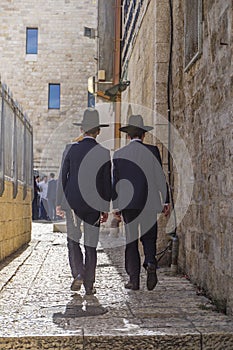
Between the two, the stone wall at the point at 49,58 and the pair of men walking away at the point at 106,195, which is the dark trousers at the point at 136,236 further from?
the stone wall at the point at 49,58

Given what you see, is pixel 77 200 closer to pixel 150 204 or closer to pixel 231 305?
pixel 150 204

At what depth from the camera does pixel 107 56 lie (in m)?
15.7

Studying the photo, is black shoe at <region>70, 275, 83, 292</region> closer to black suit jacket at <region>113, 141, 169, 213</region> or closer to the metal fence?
black suit jacket at <region>113, 141, 169, 213</region>

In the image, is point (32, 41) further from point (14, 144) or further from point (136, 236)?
point (136, 236)

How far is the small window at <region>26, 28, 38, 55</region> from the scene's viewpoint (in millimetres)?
31280

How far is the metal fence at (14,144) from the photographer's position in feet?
25.2

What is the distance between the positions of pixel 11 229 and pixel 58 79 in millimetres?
23172

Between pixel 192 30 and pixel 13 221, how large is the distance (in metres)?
4.19

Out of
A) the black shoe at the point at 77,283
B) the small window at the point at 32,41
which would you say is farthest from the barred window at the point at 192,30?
the small window at the point at 32,41

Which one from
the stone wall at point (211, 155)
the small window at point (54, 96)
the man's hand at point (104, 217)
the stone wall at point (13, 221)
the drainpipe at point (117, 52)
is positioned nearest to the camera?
the stone wall at point (211, 155)

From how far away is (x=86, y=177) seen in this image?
5715mm

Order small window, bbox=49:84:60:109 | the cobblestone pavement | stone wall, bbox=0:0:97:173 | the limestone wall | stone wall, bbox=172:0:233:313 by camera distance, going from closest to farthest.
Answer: the cobblestone pavement, stone wall, bbox=172:0:233:313, the limestone wall, stone wall, bbox=0:0:97:173, small window, bbox=49:84:60:109

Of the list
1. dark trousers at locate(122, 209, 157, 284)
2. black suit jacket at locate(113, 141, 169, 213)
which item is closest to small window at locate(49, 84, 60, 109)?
black suit jacket at locate(113, 141, 169, 213)

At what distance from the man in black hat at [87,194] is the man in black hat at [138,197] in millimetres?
232
